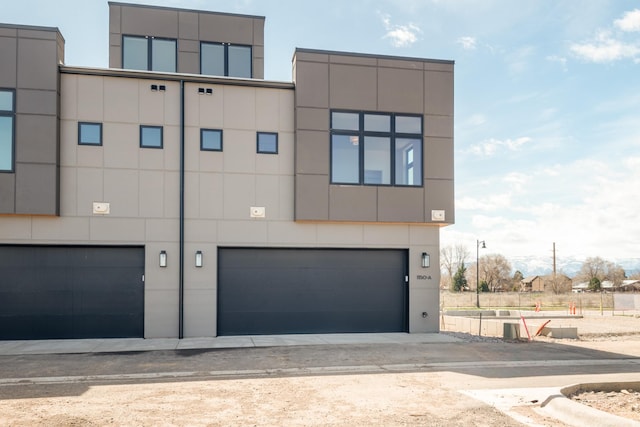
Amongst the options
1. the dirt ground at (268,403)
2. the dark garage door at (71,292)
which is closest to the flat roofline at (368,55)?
the dark garage door at (71,292)

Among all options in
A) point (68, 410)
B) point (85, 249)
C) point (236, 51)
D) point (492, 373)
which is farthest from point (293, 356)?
point (236, 51)

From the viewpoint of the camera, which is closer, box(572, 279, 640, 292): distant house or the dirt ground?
the dirt ground

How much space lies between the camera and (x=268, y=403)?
745cm

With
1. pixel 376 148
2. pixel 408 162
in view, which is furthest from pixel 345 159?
pixel 408 162

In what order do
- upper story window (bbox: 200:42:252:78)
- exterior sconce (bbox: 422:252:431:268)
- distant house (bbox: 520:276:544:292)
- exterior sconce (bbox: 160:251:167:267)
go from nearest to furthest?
exterior sconce (bbox: 160:251:167:267) → exterior sconce (bbox: 422:252:431:268) → upper story window (bbox: 200:42:252:78) → distant house (bbox: 520:276:544:292)

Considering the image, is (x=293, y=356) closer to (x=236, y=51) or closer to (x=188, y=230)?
(x=188, y=230)

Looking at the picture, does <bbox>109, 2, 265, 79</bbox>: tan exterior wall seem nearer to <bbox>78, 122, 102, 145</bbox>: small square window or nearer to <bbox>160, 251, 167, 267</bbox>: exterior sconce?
<bbox>78, 122, 102, 145</bbox>: small square window

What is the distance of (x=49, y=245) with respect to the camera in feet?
43.5

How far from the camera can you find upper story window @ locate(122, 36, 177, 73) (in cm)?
1597

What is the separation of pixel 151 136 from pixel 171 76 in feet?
5.53

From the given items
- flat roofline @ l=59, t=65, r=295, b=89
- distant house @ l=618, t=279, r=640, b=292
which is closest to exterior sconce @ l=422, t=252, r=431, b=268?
flat roofline @ l=59, t=65, r=295, b=89

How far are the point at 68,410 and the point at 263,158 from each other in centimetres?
859

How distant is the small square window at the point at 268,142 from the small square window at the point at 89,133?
4150mm

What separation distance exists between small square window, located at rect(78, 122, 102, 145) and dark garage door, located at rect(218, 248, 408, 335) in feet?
14.2
